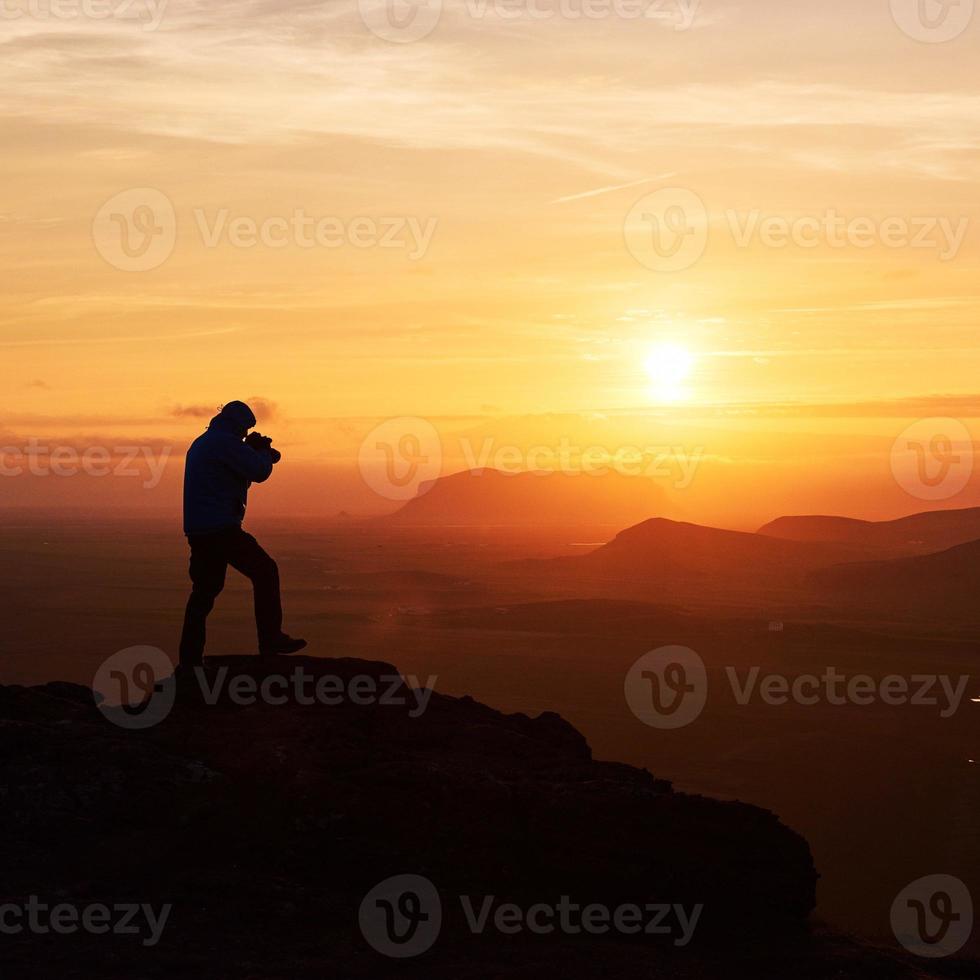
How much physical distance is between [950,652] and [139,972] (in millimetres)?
45230

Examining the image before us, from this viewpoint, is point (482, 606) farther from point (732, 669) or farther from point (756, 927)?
point (756, 927)

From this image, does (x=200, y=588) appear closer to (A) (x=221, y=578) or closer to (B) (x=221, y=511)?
(A) (x=221, y=578)

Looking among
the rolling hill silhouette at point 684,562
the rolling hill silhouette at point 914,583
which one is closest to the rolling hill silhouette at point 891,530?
the rolling hill silhouette at point 684,562

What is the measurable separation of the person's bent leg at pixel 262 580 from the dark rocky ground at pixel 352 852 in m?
0.92

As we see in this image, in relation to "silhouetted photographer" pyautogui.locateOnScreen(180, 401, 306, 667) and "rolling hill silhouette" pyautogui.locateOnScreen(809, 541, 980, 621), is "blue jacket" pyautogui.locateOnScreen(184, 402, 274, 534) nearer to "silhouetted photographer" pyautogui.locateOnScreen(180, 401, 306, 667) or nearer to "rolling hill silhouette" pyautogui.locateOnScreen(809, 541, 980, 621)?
"silhouetted photographer" pyautogui.locateOnScreen(180, 401, 306, 667)

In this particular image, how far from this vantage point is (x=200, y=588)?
989 cm

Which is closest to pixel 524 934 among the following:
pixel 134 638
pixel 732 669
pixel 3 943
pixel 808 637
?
pixel 3 943

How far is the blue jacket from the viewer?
9727 millimetres

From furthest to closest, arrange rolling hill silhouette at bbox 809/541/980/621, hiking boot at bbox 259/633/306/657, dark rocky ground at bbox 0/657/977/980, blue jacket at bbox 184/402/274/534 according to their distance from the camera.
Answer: rolling hill silhouette at bbox 809/541/980/621 → hiking boot at bbox 259/633/306/657 → blue jacket at bbox 184/402/274/534 → dark rocky ground at bbox 0/657/977/980

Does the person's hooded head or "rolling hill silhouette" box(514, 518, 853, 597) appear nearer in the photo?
the person's hooded head

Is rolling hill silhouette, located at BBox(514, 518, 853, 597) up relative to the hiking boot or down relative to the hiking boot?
up

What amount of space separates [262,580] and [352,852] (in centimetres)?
268

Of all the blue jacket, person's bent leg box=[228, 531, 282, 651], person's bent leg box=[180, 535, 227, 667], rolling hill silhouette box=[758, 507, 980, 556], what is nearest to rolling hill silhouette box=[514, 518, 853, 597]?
rolling hill silhouette box=[758, 507, 980, 556]

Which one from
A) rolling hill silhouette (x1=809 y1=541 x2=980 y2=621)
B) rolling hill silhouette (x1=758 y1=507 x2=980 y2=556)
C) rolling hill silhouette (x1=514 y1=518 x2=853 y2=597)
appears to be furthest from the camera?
rolling hill silhouette (x1=758 y1=507 x2=980 y2=556)
